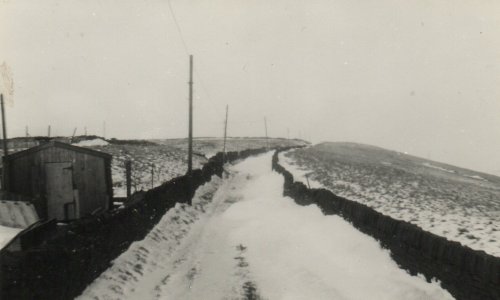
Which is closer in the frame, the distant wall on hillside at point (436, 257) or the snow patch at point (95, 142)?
the distant wall on hillside at point (436, 257)

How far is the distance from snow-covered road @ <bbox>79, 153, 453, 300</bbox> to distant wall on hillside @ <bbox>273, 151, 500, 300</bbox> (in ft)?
0.87

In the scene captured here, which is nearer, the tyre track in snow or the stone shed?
the tyre track in snow

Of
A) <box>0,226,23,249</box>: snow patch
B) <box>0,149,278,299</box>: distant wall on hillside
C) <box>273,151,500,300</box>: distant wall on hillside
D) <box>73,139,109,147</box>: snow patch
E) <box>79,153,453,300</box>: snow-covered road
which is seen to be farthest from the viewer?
<box>73,139,109,147</box>: snow patch

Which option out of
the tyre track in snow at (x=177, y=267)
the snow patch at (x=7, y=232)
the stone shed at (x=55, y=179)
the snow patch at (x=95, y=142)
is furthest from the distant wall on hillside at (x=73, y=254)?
the snow patch at (x=95, y=142)

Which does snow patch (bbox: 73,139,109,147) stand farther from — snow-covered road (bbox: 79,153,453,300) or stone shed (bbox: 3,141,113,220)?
snow-covered road (bbox: 79,153,453,300)

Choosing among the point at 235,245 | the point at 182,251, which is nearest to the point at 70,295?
the point at 182,251

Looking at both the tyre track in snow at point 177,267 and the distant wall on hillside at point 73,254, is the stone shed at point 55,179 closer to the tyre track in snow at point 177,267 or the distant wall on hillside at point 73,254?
the distant wall on hillside at point 73,254

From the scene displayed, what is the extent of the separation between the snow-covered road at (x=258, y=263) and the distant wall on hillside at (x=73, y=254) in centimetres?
34

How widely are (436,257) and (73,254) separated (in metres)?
7.00

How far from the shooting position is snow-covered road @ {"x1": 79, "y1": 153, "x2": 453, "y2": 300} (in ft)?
30.1

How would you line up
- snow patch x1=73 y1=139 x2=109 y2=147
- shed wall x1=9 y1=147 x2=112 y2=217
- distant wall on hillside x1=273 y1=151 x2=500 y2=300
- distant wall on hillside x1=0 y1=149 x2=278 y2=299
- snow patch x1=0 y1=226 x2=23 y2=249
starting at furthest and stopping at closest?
snow patch x1=73 y1=139 x2=109 y2=147 < shed wall x1=9 y1=147 x2=112 y2=217 < snow patch x1=0 y1=226 x2=23 y2=249 < distant wall on hillside x1=273 y1=151 x2=500 y2=300 < distant wall on hillside x1=0 y1=149 x2=278 y2=299

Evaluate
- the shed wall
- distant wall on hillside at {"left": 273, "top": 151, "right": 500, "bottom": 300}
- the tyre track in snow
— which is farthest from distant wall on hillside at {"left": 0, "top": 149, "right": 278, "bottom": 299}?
distant wall on hillside at {"left": 273, "top": 151, "right": 500, "bottom": 300}

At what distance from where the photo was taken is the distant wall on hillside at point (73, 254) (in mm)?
6539

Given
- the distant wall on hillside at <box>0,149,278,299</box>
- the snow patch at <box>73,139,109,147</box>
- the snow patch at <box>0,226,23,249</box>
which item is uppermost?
the snow patch at <box>73,139,109,147</box>
